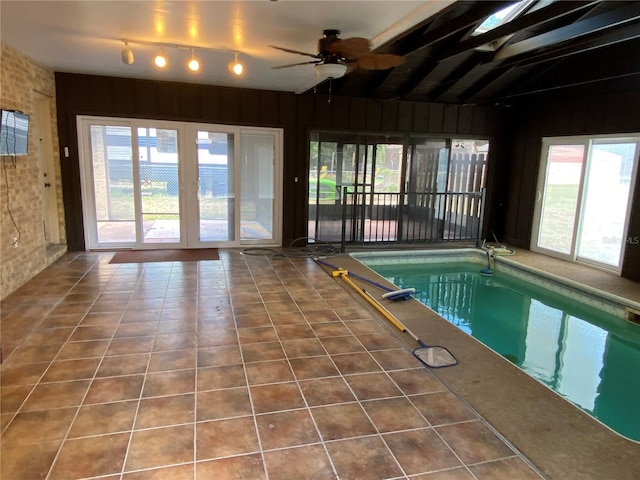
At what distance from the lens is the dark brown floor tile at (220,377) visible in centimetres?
271

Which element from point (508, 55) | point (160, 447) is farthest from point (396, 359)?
point (508, 55)

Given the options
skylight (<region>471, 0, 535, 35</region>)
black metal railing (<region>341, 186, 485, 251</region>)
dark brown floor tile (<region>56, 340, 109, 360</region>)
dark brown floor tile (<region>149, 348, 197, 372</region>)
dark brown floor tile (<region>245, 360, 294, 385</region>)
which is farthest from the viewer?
black metal railing (<region>341, 186, 485, 251</region>)

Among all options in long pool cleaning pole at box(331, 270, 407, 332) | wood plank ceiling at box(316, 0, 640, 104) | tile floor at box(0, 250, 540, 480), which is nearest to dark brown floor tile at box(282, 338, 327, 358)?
tile floor at box(0, 250, 540, 480)

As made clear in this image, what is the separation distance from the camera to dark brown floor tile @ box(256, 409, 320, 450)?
2191 millimetres

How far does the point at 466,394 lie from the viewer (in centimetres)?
270

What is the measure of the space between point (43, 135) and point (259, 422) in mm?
5703

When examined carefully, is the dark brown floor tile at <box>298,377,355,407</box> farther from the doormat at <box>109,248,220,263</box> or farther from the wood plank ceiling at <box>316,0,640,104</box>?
the doormat at <box>109,248,220,263</box>

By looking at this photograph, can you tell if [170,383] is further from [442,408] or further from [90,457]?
[442,408]

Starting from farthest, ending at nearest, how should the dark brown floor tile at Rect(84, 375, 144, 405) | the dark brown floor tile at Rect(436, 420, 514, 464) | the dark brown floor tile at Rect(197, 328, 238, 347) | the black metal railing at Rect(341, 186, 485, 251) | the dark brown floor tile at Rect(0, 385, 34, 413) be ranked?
the black metal railing at Rect(341, 186, 485, 251)
the dark brown floor tile at Rect(197, 328, 238, 347)
the dark brown floor tile at Rect(84, 375, 144, 405)
the dark brown floor tile at Rect(0, 385, 34, 413)
the dark brown floor tile at Rect(436, 420, 514, 464)

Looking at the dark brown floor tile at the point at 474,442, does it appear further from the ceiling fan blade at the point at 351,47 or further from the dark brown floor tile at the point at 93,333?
the ceiling fan blade at the point at 351,47

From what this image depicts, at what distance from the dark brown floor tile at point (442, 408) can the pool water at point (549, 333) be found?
1.14 metres

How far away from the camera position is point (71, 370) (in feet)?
9.27

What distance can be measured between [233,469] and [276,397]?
0.64m

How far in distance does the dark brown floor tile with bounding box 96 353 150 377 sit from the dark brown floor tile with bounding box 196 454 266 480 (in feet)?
3.69
